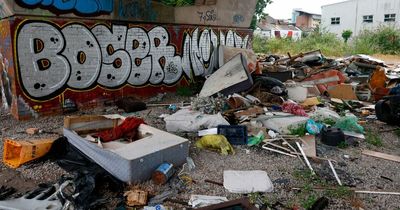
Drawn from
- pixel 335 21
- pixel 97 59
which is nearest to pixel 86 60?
pixel 97 59

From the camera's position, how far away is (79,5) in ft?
25.4

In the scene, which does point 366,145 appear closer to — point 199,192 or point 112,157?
point 199,192

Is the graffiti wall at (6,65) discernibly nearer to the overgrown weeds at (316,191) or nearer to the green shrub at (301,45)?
the overgrown weeds at (316,191)

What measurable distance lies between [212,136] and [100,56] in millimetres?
4625

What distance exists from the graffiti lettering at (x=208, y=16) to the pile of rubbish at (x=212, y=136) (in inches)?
101

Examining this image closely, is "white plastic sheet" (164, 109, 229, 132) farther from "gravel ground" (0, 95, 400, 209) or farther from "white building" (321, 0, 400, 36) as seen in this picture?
"white building" (321, 0, 400, 36)

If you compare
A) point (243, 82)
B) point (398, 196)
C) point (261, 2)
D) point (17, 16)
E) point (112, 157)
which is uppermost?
point (261, 2)

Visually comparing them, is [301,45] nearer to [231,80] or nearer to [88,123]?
[231,80]

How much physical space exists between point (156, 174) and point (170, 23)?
22.8 feet

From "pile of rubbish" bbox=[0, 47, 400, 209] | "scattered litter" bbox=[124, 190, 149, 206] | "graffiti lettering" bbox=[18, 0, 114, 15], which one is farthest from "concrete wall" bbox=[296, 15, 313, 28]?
"scattered litter" bbox=[124, 190, 149, 206]

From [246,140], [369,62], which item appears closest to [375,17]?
[369,62]

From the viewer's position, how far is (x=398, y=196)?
13.3 feet

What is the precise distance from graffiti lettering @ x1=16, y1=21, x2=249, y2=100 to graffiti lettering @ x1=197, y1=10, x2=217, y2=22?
445mm

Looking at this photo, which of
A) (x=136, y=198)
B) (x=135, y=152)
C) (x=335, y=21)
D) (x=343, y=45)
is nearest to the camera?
(x=136, y=198)
